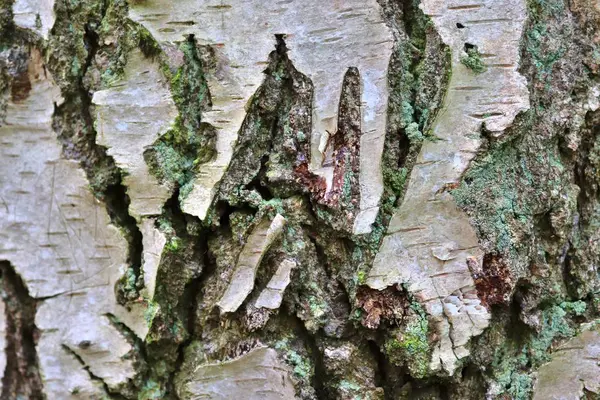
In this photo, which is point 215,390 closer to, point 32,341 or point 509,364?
point 32,341

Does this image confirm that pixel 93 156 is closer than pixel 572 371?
No

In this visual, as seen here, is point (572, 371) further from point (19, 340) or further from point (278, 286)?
point (19, 340)

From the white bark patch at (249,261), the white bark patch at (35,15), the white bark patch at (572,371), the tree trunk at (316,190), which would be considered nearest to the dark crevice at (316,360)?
the tree trunk at (316,190)

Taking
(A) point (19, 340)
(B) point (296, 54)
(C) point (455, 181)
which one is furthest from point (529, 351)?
(A) point (19, 340)

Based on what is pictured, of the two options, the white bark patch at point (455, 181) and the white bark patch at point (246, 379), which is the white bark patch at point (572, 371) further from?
the white bark patch at point (246, 379)

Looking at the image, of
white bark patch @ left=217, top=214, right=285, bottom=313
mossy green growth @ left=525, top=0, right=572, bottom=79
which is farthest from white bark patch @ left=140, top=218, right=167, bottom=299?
mossy green growth @ left=525, top=0, right=572, bottom=79
